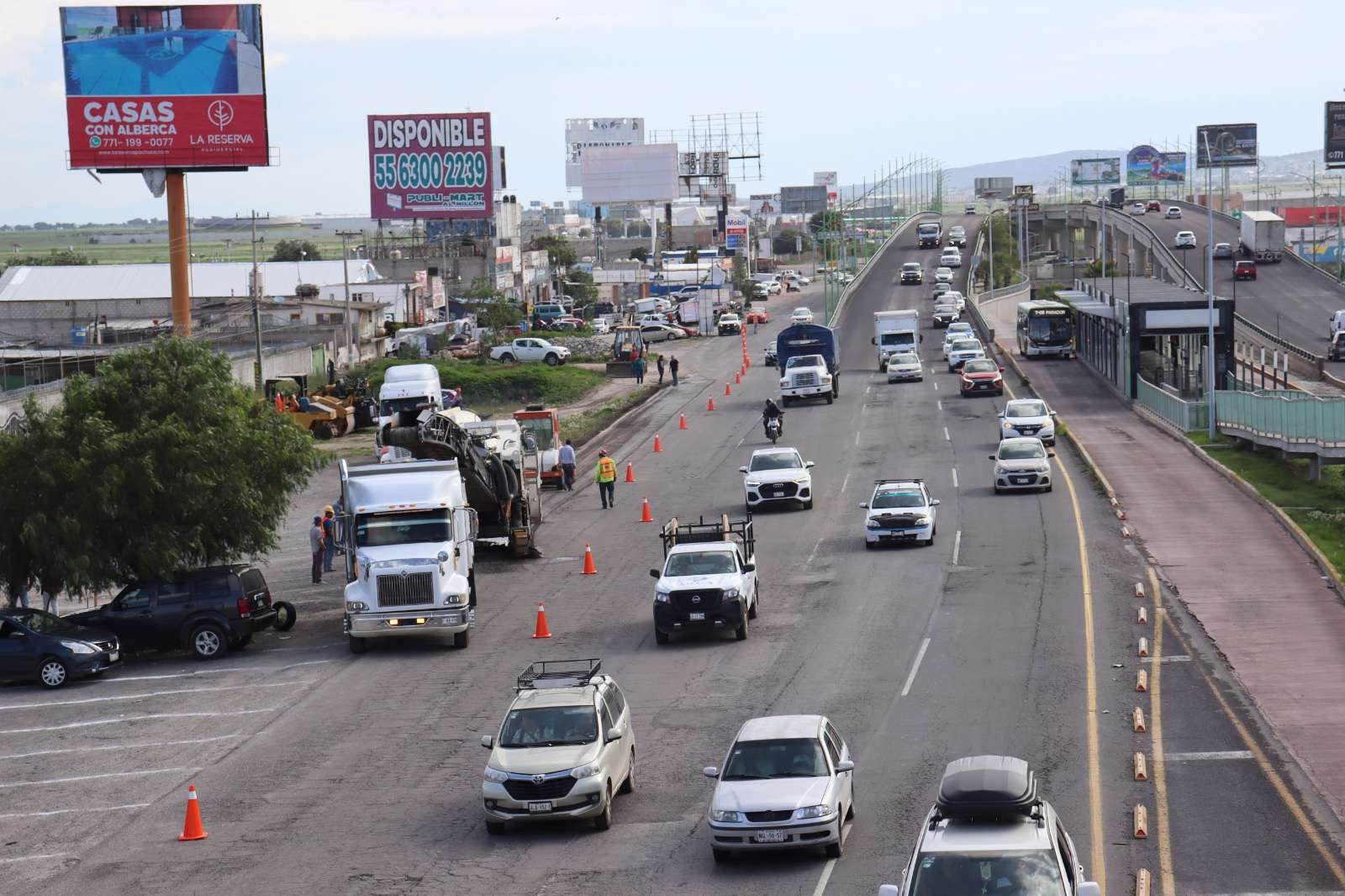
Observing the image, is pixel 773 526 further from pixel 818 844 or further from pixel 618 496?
pixel 818 844

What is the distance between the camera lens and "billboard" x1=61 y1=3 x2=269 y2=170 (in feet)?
238

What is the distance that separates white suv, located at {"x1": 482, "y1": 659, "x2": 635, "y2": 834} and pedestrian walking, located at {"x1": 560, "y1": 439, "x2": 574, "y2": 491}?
2957 cm

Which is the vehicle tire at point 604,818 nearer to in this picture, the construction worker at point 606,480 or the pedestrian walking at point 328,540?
the pedestrian walking at point 328,540

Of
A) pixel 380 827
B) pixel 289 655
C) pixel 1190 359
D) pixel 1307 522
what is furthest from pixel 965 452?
pixel 380 827

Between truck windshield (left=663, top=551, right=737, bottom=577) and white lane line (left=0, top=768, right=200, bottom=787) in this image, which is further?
truck windshield (left=663, top=551, right=737, bottom=577)

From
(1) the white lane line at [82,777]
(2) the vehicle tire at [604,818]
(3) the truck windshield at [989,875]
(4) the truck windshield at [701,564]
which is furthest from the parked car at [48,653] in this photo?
(3) the truck windshield at [989,875]

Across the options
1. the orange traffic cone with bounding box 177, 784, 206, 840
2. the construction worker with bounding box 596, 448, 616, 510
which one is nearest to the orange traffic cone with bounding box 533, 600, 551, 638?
the orange traffic cone with bounding box 177, 784, 206, 840

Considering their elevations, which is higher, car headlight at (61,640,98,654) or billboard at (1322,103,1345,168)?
billboard at (1322,103,1345,168)

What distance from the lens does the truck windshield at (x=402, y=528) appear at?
30359 mm

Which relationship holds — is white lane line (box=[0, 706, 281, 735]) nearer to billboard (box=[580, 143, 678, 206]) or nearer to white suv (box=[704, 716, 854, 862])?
white suv (box=[704, 716, 854, 862])

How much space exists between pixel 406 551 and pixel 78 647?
6.11m

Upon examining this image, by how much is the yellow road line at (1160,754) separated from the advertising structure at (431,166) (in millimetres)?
90431

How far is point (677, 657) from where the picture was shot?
2827 centimetres

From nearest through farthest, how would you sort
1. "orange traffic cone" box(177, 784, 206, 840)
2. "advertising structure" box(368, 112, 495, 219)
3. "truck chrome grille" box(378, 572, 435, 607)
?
"orange traffic cone" box(177, 784, 206, 840) < "truck chrome grille" box(378, 572, 435, 607) < "advertising structure" box(368, 112, 495, 219)
